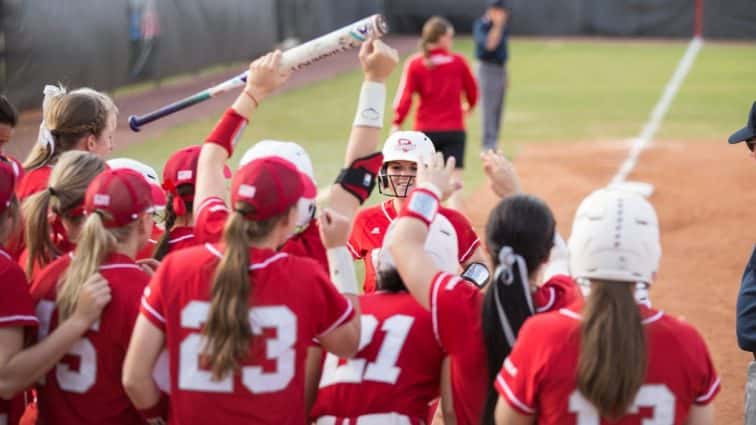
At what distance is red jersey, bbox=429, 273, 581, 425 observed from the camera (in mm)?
4000

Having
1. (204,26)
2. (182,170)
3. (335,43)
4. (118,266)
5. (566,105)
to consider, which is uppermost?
(204,26)

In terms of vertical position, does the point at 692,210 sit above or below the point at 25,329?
below

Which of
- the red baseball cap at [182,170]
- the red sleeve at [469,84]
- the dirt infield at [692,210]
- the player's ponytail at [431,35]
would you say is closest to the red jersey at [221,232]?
the red baseball cap at [182,170]

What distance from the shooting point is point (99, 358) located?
406 cm

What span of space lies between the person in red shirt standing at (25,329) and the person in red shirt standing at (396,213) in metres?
2.17

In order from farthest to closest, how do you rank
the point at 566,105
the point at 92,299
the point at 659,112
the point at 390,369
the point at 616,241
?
the point at 566,105, the point at 659,112, the point at 390,369, the point at 92,299, the point at 616,241

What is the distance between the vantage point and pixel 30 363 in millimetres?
3920

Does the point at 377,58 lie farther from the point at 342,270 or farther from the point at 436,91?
the point at 436,91

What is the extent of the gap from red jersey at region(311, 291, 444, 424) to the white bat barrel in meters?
1.06

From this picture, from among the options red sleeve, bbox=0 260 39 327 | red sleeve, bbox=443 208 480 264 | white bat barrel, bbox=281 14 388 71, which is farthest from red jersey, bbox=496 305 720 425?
red sleeve, bbox=443 208 480 264

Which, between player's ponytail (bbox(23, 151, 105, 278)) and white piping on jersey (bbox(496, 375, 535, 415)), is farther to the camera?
player's ponytail (bbox(23, 151, 105, 278))

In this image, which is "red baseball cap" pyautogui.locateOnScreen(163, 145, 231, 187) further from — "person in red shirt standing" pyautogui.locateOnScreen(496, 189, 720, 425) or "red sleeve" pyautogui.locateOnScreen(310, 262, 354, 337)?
"person in red shirt standing" pyautogui.locateOnScreen(496, 189, 720, 425)

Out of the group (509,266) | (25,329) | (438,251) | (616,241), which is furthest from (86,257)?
(616,241)

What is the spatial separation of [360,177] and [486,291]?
2.31ft
